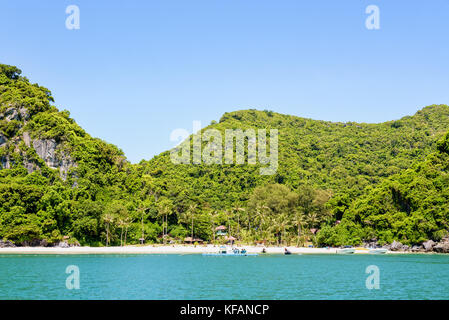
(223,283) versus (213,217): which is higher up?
(213,217)

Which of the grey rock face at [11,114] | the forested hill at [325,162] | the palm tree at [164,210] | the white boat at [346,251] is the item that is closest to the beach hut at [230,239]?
the palm tree at [164,210]

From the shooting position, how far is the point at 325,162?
134000 mm

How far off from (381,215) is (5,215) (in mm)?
65429

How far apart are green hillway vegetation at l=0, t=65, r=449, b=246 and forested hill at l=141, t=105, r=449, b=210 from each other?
0.46m

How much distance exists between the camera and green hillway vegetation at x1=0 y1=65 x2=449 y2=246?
3056 inches

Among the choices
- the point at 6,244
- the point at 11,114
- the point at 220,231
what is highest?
the point at 11,114

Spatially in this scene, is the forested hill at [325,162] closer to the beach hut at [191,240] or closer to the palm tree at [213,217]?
the palm tree at [213,217]

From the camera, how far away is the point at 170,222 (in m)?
93.1

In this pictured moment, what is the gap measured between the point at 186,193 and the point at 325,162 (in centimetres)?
5216

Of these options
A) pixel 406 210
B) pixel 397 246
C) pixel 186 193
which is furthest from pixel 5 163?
pixel 406 210

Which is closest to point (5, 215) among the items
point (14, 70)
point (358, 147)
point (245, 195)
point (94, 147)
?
point (94, 147)

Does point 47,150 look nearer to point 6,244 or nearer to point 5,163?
point 5,163

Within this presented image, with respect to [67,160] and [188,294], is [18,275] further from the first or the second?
[67,160]

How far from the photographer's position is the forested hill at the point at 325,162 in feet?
375
